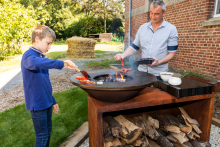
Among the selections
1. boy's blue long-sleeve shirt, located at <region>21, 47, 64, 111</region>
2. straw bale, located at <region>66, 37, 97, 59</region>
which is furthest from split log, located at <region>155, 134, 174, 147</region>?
straw bale, located at <region>66, 37, 97, 59</region>

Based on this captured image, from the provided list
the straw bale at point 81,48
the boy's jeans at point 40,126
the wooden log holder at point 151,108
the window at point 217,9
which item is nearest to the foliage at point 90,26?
the straw bale at point 81,48

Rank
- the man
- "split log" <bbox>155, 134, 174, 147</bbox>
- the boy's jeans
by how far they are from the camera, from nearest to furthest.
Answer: the boy's jeans → "split log" <bbox>155, 134, 174, 147</bbox> → the man

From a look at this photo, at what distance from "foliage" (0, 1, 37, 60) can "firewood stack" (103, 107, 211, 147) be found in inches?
326

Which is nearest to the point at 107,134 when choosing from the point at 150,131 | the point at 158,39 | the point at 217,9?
the point at 150,131

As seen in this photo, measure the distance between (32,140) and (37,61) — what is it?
64.1 inches

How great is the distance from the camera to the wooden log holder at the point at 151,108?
5.46 ft

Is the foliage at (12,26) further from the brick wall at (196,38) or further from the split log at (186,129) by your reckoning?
the split log at (186,129)

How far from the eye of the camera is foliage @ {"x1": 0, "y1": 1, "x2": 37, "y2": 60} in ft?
27.3

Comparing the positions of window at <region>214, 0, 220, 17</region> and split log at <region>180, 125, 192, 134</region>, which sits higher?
window at <region>214, 0, 220, 17</region>

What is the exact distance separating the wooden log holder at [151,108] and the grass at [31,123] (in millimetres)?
865

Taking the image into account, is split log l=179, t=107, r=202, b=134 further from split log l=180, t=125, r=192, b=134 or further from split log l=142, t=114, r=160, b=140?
split log l=142, t=114, r=160, b=140

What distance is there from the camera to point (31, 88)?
1747 mm

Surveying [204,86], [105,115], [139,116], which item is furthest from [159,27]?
[105,115]

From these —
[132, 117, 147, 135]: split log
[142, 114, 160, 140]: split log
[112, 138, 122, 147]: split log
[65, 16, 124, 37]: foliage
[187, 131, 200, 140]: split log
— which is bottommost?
[187, 131, 200, 140]: split log
